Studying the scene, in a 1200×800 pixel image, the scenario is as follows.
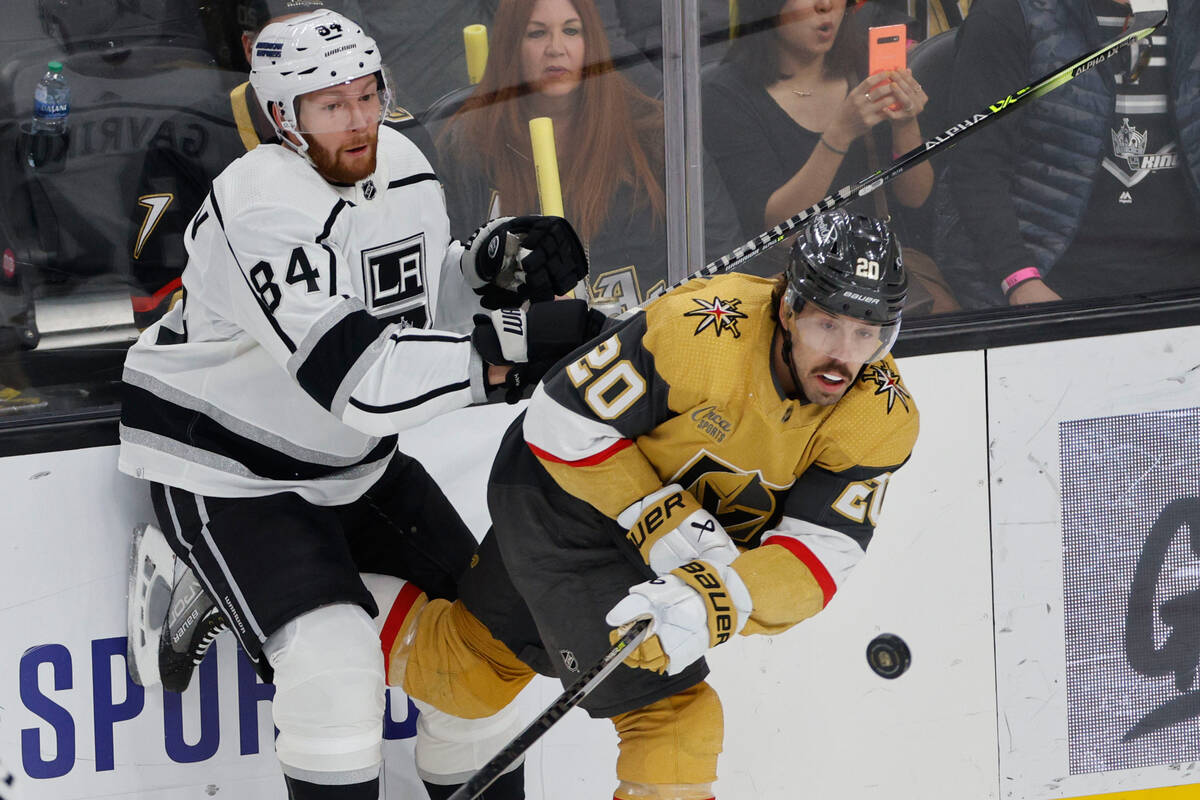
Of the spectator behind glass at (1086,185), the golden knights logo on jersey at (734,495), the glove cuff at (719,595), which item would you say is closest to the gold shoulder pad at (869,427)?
the golden knights logo on jersey at (734,495)

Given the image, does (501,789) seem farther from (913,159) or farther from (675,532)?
(913,159)

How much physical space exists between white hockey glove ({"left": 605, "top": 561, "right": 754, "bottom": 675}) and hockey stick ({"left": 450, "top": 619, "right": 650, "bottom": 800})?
2 cm

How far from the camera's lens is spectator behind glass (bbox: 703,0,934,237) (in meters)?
2.86

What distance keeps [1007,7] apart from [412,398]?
5.24ft

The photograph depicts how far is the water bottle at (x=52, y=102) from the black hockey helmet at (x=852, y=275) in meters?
1.28

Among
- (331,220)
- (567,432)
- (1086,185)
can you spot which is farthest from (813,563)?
(1086,185)

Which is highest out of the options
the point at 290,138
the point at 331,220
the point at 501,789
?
the point at 290,138

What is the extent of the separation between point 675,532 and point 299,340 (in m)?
0.60

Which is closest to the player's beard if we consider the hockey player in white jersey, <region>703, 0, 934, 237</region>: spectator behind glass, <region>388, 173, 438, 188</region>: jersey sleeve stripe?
the hockey player in white jersey

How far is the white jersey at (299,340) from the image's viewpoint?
2.10m

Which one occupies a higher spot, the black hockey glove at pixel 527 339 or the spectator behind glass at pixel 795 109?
the spectator behind glass at pixel 795 109

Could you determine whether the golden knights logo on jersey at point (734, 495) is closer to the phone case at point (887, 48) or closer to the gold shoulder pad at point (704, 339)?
the gold shoulder pad at point (704, 339)

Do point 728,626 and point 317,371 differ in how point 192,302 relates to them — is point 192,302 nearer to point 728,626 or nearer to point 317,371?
point 317,371

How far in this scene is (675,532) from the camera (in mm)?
2102
